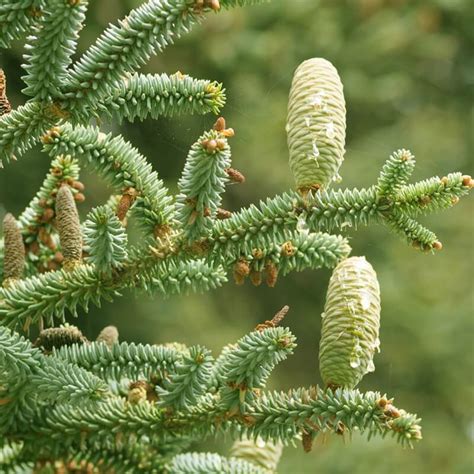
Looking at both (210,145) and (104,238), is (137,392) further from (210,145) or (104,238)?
(210,145)

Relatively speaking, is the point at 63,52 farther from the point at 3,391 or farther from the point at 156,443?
the point at 156,443

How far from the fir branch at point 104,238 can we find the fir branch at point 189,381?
122 mm

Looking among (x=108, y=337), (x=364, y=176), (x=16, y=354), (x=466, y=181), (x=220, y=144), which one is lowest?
(x=16, y=354)

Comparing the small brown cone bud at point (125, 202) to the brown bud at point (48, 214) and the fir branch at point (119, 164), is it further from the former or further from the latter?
the brown bud at point (48, 214)

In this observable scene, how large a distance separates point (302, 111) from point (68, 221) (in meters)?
0.28

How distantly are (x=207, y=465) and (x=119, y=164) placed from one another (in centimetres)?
35

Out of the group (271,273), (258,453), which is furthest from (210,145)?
(258,453)

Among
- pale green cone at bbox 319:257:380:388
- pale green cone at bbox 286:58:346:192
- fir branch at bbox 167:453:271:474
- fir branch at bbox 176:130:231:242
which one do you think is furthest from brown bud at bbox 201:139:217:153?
fir branch at bbox 167:453:271:474

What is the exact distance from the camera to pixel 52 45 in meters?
0.81

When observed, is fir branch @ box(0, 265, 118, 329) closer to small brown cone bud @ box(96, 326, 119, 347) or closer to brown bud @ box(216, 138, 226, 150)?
small brown cone bud @ box(96, 326, 119, 347)

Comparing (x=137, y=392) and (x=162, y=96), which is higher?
(x=162, y=96)

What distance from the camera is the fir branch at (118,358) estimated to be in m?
0.97

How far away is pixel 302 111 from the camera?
939 millimetres

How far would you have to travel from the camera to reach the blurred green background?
3.04 m
